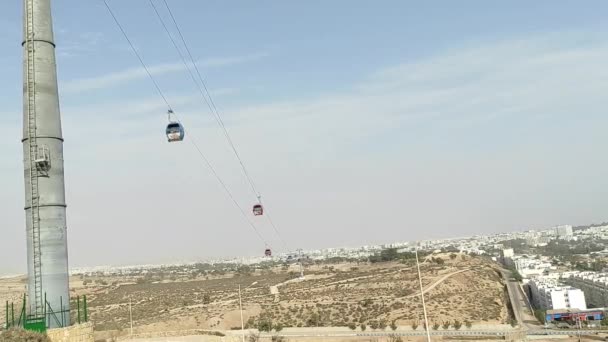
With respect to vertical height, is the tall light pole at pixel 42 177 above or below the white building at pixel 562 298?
above

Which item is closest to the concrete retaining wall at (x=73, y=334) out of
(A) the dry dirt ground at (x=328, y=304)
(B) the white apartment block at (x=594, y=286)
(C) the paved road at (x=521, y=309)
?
(A) the dry dirt ground at (x=328, y=304)

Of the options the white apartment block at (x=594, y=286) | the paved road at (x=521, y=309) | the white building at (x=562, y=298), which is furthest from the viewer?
the white apartment block at (x=594, y=286)

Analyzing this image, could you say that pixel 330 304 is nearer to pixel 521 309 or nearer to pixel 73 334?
pixel 521 309

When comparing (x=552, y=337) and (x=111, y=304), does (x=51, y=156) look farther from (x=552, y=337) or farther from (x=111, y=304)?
(x=111, y=304)

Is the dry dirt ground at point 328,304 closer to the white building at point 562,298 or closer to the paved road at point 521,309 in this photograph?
the paved road at point 521,309

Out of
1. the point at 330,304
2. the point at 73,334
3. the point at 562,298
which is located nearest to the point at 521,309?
the point at 562,298

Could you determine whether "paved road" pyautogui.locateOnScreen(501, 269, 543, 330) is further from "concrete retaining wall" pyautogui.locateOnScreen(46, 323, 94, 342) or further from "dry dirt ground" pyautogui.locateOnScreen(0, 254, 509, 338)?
"concrete retaining wall" pyautogui.locateOnScreen(46, 323, 94, 342)
